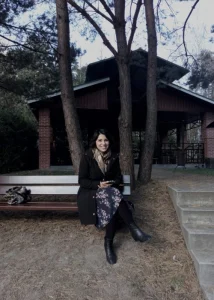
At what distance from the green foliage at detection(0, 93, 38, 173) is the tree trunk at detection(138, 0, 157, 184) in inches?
246

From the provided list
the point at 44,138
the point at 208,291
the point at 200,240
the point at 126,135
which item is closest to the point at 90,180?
the point at 200,240

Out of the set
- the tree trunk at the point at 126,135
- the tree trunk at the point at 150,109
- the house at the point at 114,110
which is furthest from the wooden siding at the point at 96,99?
the tree trunk at the point at 126,135

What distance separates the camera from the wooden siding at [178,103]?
1502 centimetres

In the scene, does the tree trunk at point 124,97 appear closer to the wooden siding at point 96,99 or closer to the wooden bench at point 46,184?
the wooden bench at point 46,184

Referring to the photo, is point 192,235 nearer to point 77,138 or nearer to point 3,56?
point 77,138

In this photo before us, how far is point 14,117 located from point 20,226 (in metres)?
10.6

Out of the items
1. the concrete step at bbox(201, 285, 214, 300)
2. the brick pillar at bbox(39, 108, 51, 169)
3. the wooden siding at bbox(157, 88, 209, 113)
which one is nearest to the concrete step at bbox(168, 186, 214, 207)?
the concrete step at bbox(201, 285, 214, 300)

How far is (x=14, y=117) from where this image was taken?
1420 cm

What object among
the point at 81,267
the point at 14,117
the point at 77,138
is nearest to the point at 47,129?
the point at 14,117

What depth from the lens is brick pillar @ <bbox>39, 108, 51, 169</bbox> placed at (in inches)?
535

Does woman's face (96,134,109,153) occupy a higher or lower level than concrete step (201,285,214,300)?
higher

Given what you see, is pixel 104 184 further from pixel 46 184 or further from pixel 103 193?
pixel 46 184

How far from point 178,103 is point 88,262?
1277 centimetres

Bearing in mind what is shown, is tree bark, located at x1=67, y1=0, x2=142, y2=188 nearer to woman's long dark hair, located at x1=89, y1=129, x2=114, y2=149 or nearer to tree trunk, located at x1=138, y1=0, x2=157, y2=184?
tree trunk, located at x1=138, y1=0, x2=157, y2=184
